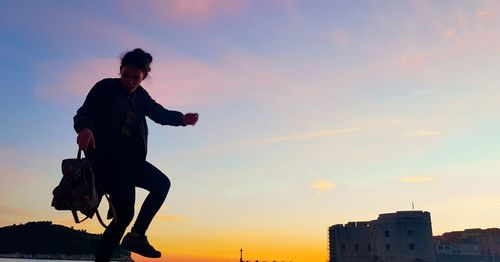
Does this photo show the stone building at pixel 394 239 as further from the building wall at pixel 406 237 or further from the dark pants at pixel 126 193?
the dark pants at pixel 126 193

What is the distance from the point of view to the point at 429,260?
3622 inches

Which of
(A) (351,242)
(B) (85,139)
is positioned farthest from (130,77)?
(A) (351,242)

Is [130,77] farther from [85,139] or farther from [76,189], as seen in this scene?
[76,189]

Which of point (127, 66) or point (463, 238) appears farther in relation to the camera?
point (463, 238)

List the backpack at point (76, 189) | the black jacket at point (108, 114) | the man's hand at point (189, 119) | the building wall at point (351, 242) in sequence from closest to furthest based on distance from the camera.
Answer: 1. the backpack at point (76, 189)
2. the black jacket at point (108, 114)
3. the man's hand at point (189, 119)
4. the building wall at point (351, 242)

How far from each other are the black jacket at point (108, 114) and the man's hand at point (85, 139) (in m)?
0.20

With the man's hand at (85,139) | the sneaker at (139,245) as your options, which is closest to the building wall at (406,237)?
the sneaker at (139,245)

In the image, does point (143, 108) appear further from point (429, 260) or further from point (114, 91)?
point (429, 260)

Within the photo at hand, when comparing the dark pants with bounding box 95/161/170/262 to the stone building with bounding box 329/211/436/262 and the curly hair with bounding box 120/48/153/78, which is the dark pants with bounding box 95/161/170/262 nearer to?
the curly hair with bounding box 120/48/153/78

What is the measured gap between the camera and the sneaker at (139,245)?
4.85 meters

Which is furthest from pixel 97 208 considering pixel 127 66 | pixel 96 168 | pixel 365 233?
pixel 365 233

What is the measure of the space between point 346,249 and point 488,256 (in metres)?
36.6

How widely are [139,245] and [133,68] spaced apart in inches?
83.7

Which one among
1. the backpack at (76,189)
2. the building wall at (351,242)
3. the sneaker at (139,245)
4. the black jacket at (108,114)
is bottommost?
the sneaker at (139,245)
